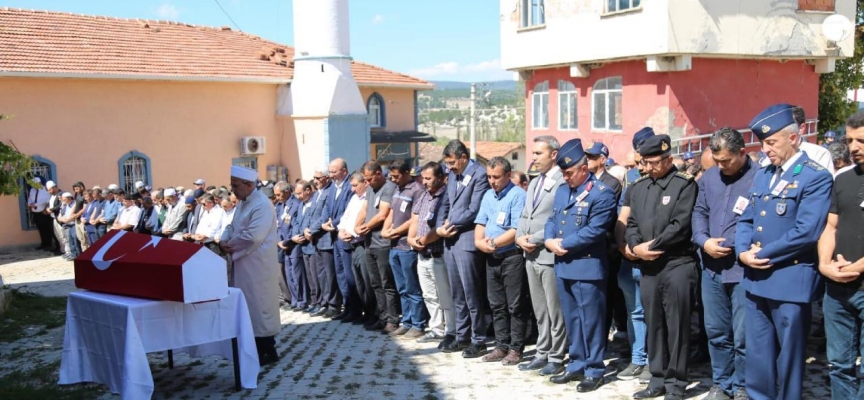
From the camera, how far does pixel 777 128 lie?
15.6 feet

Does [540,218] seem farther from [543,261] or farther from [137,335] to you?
[137,335]

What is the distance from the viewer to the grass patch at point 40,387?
245 inches

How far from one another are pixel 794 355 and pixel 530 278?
237cm

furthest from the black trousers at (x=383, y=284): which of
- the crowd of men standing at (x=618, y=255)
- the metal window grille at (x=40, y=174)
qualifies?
the metal window grille at (x=40, y=174)

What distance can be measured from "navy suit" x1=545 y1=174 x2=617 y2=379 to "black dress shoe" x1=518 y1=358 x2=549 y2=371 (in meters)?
0.51

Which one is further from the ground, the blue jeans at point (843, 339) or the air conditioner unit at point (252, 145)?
the air conditioner unit at point (252, 145)

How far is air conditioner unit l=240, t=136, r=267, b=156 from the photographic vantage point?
928 inches

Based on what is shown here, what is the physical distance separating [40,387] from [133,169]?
15.7 metres

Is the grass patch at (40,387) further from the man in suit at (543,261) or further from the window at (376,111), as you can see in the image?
the window at (376,111)

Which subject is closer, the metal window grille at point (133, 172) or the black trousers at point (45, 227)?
the black trousers at point (45, 227)

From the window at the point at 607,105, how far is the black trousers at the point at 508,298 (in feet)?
45.0

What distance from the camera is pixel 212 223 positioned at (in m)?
11.2

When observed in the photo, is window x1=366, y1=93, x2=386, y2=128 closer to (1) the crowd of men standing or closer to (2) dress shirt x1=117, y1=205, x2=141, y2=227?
(2) dress shirt x1=117, y1=205, x2=141, y2=227

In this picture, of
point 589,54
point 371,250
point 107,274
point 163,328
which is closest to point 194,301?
point 163,328
